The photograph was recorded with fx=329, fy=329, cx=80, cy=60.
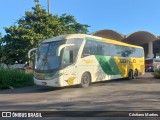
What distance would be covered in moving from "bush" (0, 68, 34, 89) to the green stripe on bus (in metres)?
5.26

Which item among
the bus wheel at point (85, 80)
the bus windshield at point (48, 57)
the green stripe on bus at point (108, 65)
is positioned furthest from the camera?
the green stripe on bus at point (108, 65)

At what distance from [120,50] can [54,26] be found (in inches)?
454

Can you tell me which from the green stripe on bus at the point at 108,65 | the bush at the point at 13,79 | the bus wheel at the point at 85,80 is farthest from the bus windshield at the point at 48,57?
the bush at the point at 13,79

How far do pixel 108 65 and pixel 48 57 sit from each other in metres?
5.50

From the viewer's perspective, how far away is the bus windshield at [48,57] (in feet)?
58.2

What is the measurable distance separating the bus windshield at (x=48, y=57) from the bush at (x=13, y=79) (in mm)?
3987

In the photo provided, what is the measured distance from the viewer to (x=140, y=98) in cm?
1360

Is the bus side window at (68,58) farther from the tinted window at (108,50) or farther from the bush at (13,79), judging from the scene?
the bush at (13,79)

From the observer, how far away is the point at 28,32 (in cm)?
3228

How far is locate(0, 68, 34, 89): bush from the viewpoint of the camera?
71.4 ft

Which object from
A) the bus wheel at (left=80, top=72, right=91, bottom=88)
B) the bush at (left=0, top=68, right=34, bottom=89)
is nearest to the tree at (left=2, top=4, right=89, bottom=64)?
the bush at (left=0, top=68, right=34, bottom=89)

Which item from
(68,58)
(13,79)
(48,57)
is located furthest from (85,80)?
(13,79)

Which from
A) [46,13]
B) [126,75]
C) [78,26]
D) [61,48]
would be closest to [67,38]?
[61,48]

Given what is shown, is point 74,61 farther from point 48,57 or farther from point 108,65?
point 108,65
